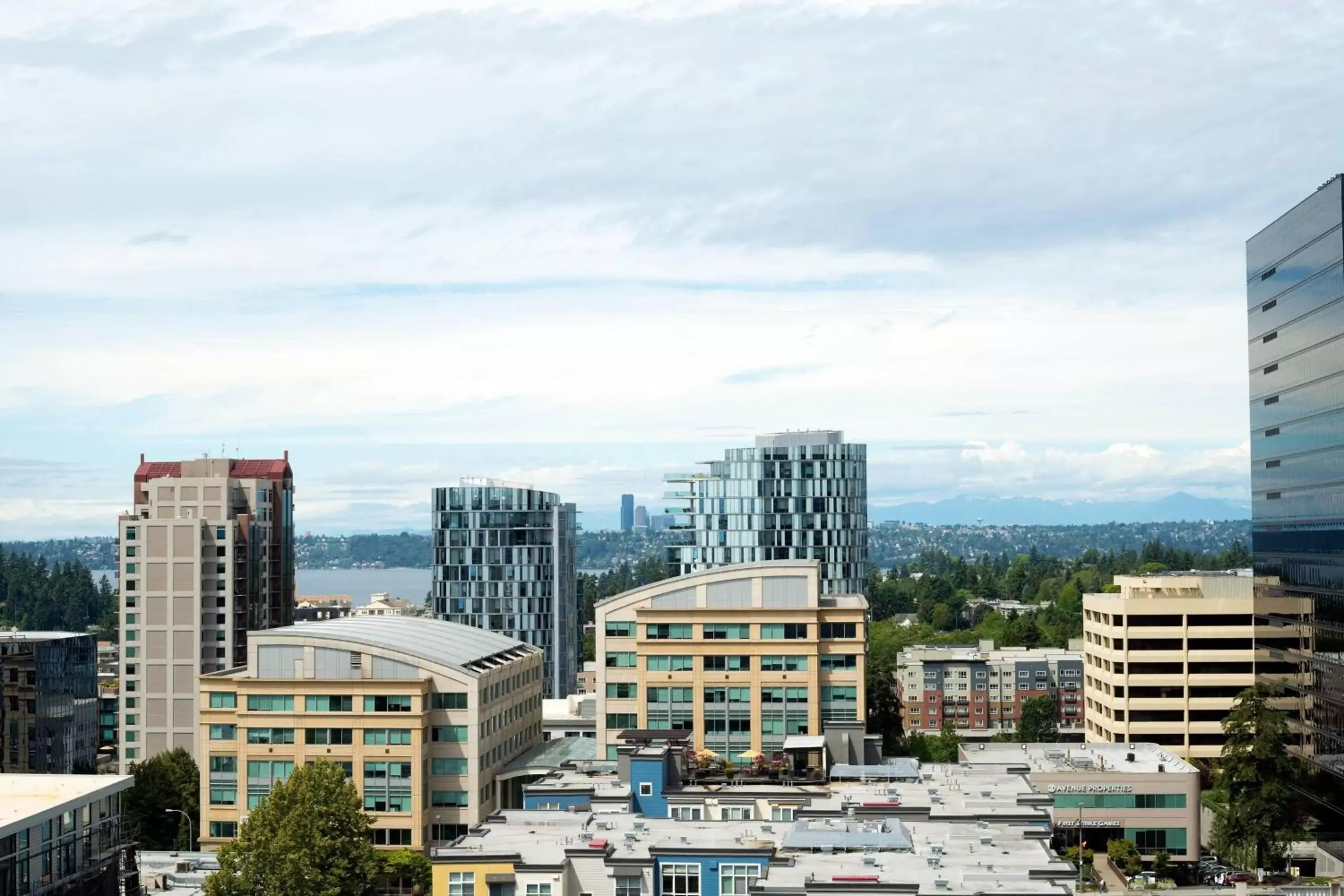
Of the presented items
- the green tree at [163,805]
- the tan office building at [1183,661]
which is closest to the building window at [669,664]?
the green tree at [163,805]

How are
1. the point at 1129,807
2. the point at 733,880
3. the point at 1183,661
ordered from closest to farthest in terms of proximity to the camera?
the point at 733,880 < the point at 1129,807 < the point at 1183,661

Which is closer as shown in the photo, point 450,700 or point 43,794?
point 43,794

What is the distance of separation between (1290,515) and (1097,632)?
3167cm

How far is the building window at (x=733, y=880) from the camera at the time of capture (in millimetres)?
68062

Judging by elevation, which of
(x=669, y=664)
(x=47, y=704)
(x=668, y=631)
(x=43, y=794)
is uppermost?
(x=668, y=631)

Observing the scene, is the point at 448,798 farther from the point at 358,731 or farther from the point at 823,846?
the point at 823,846

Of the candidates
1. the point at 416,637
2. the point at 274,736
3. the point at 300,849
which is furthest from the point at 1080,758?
the point at 300,849

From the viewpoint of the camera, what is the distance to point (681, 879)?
6862 cm

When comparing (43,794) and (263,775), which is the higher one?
(43,794)

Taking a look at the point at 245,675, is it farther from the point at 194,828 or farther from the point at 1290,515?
the point at 1290,515

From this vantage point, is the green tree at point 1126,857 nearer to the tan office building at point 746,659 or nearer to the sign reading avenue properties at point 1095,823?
the sign reading avenue properties at point 1095,823

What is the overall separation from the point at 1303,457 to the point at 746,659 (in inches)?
1682

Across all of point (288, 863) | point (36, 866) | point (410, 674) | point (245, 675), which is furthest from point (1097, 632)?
point (36, 866)

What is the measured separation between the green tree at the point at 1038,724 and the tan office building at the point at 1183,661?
1821 cm
